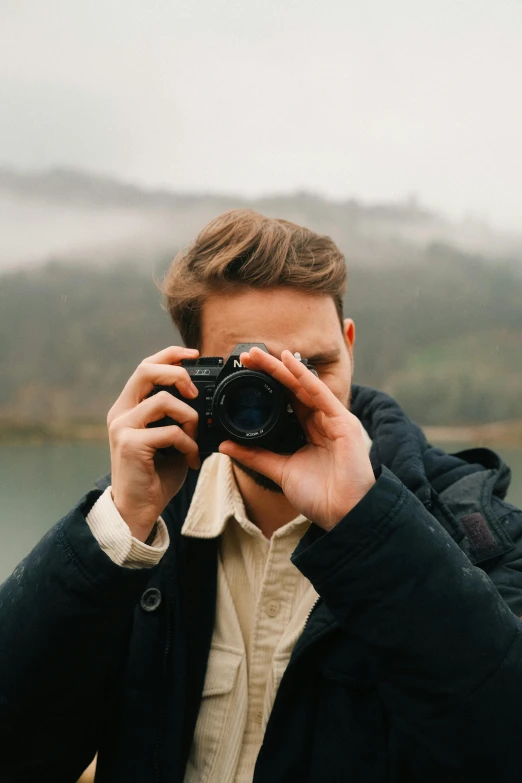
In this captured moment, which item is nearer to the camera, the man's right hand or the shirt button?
the man's right hand

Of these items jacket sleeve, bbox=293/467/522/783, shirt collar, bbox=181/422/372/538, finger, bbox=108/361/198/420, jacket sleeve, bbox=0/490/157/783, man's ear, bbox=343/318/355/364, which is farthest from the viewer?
man's ear, bbox=343/318/355/364

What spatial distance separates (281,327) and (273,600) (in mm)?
484

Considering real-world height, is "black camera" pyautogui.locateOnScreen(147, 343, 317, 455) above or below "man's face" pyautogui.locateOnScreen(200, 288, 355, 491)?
below

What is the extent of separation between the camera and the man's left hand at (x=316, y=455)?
876mm

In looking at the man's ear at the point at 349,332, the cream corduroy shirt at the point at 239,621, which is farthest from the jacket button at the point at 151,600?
the man's ear at the point at 349,332

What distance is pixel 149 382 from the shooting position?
3.40ft

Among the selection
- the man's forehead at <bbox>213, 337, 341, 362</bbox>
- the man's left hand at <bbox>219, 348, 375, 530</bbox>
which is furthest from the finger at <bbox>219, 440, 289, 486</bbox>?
the man's forehead at <bbox>213, 337, 341, 362</bbox>

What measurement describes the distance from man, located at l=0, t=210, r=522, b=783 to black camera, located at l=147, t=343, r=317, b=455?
0.02 meters

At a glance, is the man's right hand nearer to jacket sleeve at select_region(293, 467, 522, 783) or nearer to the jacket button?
the jacket button

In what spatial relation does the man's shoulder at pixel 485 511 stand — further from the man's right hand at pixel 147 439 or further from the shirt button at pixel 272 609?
the man's right hand at pixel 147 439

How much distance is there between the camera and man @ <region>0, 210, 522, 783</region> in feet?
2.65

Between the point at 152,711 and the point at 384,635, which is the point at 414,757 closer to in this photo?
the point at 384,635

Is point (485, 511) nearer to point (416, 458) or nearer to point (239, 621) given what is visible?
point (416, 458)

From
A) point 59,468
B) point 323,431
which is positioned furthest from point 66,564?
point 59,468
